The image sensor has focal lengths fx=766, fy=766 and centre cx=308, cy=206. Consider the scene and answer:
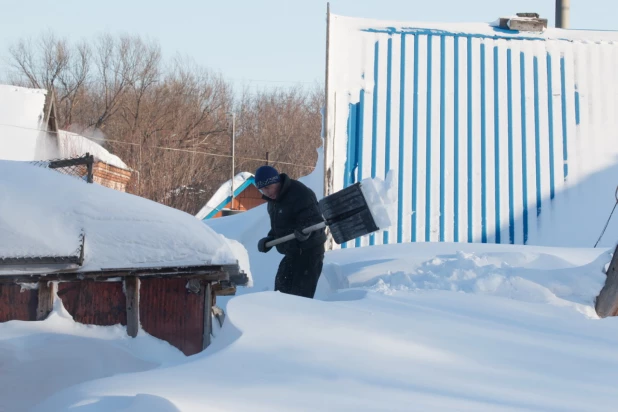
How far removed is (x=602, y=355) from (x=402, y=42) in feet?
22.1

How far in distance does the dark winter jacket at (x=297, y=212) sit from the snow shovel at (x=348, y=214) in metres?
0.31

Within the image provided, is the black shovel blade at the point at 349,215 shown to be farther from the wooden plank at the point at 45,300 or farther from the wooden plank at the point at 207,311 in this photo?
the wooden plank at the point at 45,300

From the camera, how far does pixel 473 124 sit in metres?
9.50

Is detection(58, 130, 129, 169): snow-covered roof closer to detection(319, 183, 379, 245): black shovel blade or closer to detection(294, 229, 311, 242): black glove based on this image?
detection(319, 183, 379, 245): black shovel blade

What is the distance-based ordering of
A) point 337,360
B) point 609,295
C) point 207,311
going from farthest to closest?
point 609,295 → point 207,311 → point 337,360

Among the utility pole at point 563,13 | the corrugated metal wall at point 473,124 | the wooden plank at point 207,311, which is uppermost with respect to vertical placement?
the utility pole at point 563,13

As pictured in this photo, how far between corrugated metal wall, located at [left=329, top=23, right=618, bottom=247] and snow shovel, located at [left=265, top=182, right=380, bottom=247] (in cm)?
219

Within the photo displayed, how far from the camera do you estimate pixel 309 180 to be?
35.8ft

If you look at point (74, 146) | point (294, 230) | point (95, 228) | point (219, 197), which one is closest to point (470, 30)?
point (294, 230)

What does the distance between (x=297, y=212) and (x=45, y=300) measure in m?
2.52

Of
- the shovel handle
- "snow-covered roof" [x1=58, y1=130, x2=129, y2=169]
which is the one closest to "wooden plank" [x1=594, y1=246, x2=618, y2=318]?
the shovel handle

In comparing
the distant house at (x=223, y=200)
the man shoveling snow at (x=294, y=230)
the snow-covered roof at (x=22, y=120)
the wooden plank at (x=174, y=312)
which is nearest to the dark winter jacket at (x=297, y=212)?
the man shoveling snow at (x=294, y=230)

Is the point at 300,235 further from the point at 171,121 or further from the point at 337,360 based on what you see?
the point at 171,121

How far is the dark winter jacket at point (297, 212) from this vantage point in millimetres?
6223
